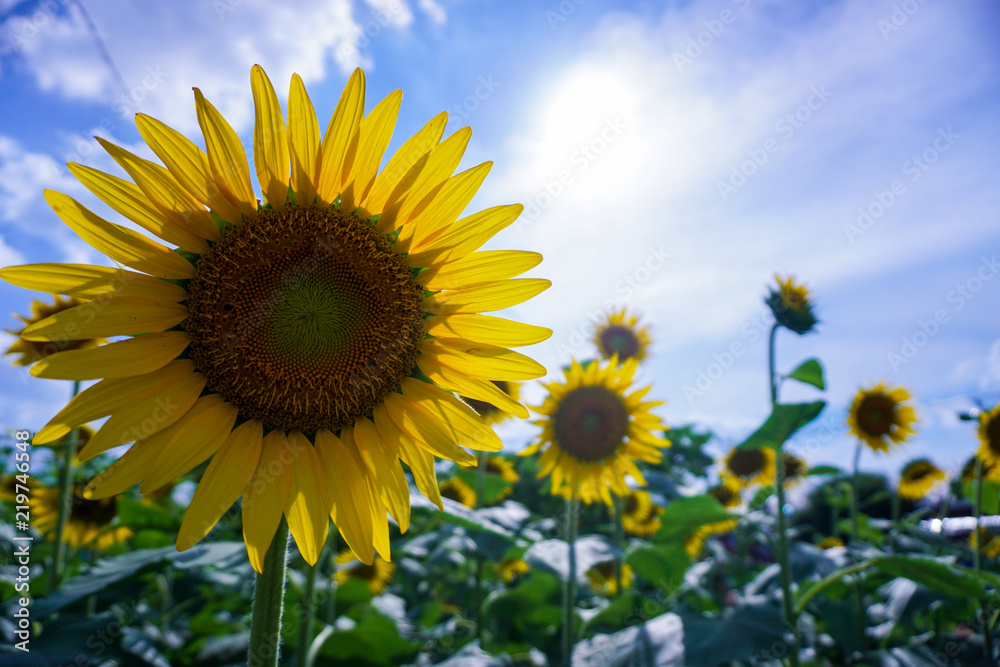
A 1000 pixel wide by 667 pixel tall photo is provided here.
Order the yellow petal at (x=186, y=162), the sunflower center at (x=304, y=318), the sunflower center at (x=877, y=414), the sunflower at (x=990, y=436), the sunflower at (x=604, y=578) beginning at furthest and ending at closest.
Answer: the sunflower center at (x=877, y=414) → the sunflower at (x=604, y=578) → the sunflower at (x=990, y=436) → the sunflower center at (x=304, y=318) → the yellow petal at (x=186, y=162)

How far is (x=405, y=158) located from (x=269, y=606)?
3.64ft

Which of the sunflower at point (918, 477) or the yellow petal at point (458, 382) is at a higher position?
the yellow petal at point (458, 382)

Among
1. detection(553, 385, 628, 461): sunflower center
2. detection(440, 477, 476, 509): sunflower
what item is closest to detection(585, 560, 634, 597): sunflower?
detection(440, 477, 476, 509): sunflower

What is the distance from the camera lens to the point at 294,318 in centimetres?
148

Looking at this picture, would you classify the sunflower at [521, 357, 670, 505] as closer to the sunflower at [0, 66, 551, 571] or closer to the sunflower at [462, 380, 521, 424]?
the sunflower at [462, 380, 521, 424]

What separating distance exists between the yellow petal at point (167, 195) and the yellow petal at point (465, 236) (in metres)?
0.52

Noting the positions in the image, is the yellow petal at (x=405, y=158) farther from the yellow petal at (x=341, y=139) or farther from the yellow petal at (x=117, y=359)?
the yellow petal at (x=117, y=359)

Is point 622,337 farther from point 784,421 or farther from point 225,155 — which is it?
point 225,155

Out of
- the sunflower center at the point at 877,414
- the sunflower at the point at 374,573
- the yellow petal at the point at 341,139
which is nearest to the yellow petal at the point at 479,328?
the yellow petal at the point at 341,139

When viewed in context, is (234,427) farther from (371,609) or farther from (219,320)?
(371,609)

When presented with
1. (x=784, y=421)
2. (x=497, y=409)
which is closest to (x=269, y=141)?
(x=784, y=421)

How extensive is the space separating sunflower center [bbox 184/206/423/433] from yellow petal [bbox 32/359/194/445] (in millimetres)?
69

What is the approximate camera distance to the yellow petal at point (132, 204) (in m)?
1.26

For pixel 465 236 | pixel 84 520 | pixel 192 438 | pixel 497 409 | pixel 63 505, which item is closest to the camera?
pixel 192 438
